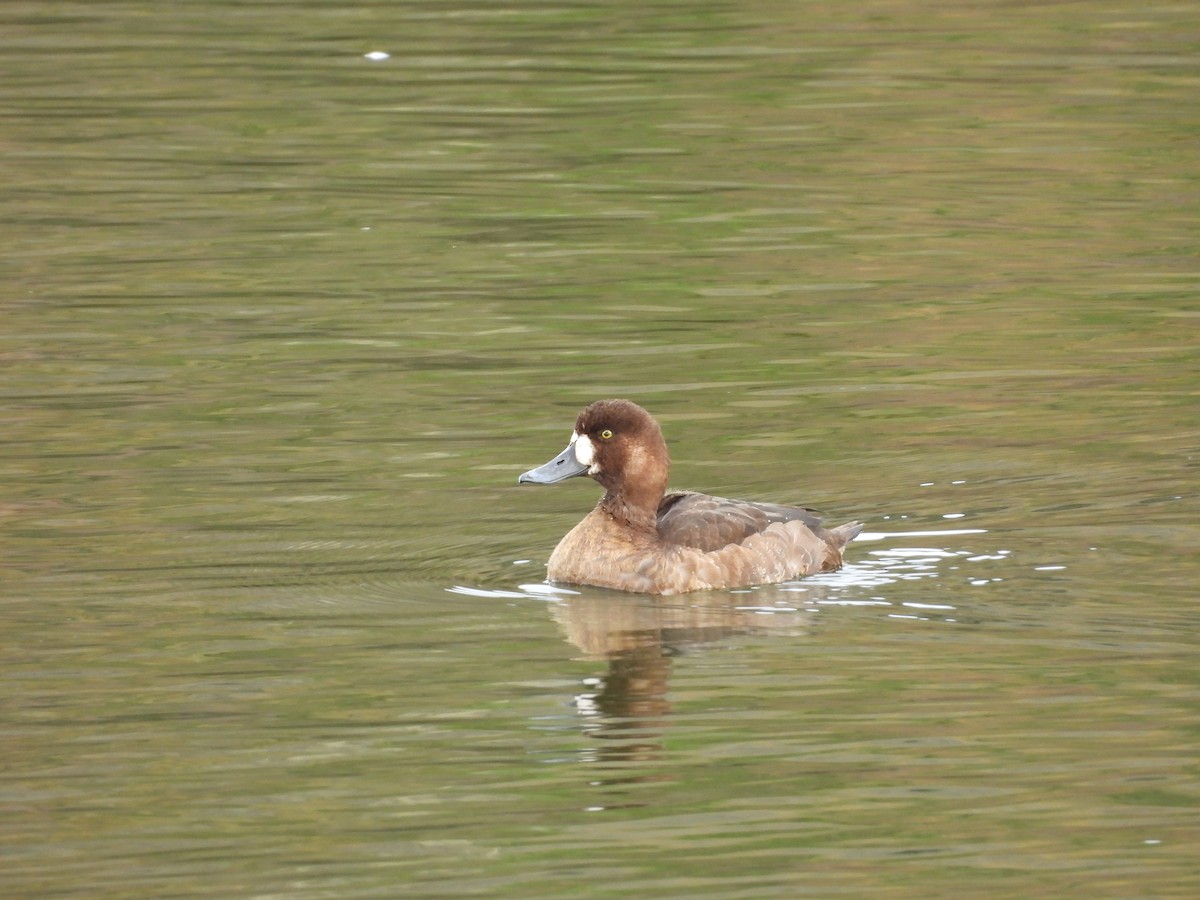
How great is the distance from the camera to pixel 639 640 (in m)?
9.52

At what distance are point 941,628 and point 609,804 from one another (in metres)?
2.24

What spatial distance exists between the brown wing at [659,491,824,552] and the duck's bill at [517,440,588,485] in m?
0.45

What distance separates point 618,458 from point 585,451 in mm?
144

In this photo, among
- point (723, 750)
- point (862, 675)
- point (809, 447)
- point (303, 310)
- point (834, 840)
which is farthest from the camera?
point (303, 310)

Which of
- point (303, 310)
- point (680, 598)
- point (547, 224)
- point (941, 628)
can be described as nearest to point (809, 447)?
point (680, 598)

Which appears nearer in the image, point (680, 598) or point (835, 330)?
point (680, 598)

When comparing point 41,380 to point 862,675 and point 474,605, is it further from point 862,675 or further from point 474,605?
point 862,675

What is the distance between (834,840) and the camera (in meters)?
7.25

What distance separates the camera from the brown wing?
1031 centimetres

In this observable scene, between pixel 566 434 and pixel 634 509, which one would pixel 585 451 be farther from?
pixel 566 434

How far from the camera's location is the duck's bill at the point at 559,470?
1070cm

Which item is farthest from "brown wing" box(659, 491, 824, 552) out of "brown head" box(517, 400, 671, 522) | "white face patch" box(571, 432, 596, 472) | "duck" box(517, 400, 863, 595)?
"white face patch" box(571, 432, 596, 472)

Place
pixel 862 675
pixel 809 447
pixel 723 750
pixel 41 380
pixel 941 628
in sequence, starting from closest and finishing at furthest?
pixel 723 750 < pixel 862 675 < pixel 941 628 < pixel 809 447 < pixel 41 380

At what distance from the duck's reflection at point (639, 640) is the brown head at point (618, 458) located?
591 mm
